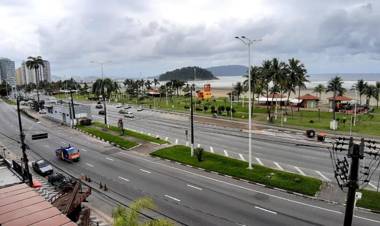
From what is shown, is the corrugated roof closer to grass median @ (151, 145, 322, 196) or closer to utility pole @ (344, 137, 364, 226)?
utility pole @ (344, 137, 364, 226)

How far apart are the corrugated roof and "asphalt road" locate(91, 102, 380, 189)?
78.0 feet

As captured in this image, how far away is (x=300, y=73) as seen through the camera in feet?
230

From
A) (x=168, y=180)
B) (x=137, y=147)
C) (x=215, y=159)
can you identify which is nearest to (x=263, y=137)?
(x=215, y=159)

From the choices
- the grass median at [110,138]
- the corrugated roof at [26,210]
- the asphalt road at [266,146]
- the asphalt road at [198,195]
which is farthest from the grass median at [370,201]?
the grass median at [110,138]

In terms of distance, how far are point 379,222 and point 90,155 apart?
34318 mm

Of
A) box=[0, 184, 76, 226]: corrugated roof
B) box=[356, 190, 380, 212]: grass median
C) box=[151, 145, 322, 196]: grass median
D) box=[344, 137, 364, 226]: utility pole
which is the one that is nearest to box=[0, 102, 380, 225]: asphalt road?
box=[356, 190, 380, 212]: grass median

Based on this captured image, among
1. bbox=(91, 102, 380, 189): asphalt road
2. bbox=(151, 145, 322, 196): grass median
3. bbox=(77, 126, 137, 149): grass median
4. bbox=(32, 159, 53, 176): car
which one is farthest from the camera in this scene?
bbox=(77, 126, 137, 149): grass median

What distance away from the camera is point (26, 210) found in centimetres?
1848

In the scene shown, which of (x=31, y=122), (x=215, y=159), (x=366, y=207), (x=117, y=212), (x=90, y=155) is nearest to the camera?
A: (x=117, y=212)

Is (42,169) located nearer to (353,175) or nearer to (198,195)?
(198,195)

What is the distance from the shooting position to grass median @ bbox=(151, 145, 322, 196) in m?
27.8

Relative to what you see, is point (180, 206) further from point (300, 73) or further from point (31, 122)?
point (31, 122)

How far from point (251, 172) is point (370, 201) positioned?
10662mm

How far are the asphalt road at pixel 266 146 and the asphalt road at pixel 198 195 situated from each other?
7.27 metres
